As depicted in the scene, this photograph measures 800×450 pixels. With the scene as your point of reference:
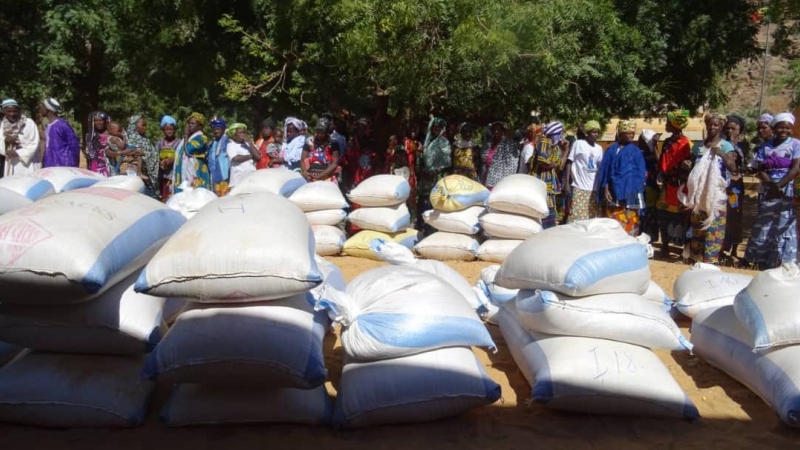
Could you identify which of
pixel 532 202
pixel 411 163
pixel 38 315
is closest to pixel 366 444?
pixel 38 315

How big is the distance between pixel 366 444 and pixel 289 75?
21.9ft

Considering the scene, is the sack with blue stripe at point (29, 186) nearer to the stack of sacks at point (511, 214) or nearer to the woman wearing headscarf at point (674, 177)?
the stack of sacks at point (511, 214)

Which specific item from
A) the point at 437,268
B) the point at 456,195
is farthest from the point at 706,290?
the point at 456,195

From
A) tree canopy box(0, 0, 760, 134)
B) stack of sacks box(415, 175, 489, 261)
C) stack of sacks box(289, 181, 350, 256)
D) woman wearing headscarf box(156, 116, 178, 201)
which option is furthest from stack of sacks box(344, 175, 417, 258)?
woman wearing headscarf box(156, 116, 178, 201)

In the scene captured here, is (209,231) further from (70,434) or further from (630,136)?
(630,136)

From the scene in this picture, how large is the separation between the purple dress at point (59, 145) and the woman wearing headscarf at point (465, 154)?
439 cm

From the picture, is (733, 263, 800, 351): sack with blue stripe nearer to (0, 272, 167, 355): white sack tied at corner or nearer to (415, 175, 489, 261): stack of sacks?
(0, 272, 167, 355): white sack tied at corner

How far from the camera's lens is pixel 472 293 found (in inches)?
173

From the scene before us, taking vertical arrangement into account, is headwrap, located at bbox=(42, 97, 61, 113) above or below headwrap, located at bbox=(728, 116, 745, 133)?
above

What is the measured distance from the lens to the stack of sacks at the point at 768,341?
10.2 feet

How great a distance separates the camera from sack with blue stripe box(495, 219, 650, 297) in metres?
3.35

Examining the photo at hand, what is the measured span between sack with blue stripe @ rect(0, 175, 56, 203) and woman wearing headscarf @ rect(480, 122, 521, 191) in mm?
4464

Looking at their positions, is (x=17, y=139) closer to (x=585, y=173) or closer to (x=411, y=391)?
(x=585, y=173)

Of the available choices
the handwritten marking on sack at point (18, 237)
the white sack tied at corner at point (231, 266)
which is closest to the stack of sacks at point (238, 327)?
the white sack tied at corner at point (231, 266)
